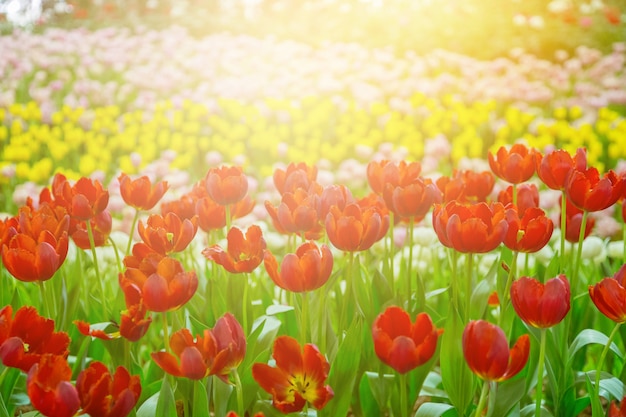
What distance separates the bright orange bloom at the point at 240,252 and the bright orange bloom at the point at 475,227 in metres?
0.37

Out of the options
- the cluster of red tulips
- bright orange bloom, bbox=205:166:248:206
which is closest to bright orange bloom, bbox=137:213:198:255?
the cluster of red tulips

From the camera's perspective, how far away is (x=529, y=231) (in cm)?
135

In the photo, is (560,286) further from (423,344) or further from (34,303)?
(34,303)

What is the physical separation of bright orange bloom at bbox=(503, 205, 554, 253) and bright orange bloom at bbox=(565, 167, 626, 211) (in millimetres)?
113

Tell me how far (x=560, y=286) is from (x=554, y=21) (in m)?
9.63

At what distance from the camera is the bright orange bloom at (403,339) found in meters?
1.04

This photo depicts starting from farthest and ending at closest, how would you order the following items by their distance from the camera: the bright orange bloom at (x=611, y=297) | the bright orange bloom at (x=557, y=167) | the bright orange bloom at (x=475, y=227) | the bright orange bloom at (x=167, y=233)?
the bright orange bloom at (x=557, y=167) → the bright orange bloom at (x=167, y=233) → the bright orange bloom at (x=475, y=227) → the bright orange bloom at (x=611, y=297)

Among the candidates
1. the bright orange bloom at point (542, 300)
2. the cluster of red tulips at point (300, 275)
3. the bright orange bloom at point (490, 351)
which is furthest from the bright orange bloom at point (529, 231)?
the bright orange bloom at point (490, 351)

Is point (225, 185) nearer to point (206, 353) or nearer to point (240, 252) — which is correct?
point (240, 252)

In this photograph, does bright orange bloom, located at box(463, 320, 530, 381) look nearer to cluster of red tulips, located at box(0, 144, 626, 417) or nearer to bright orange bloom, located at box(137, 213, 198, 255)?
cluster of red tulips, located at box(0, 144, 626, 417)

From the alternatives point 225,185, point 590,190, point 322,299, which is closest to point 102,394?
point 322,299

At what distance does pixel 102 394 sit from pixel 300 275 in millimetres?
382

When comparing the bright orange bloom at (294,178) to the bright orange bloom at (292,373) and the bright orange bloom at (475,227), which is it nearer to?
the bright orange bloom at (475,227)

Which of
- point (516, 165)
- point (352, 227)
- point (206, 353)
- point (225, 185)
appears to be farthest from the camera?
point (516, 165)
